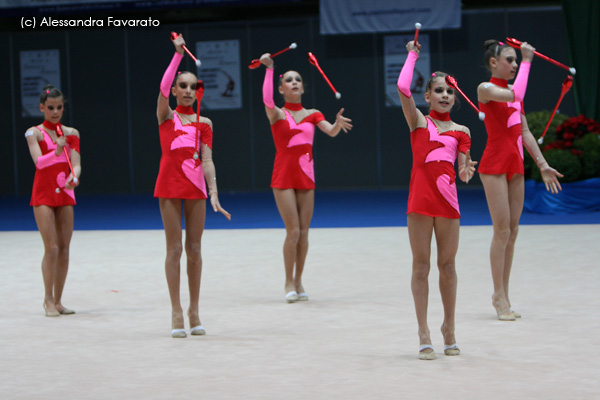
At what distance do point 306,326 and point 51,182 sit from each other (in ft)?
7.22

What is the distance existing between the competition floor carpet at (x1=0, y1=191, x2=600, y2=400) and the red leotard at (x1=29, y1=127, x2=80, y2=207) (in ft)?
2.79

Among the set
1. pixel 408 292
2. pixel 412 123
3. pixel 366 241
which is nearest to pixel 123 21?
pixel 366 241

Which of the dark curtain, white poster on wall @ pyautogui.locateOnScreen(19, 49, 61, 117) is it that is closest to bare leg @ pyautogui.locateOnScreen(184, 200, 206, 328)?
the dark curtain

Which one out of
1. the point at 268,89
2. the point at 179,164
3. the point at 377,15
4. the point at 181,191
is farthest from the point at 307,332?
the point at 377,15

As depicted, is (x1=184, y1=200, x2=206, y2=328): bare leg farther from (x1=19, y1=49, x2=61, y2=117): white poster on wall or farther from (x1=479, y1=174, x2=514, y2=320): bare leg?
(x1=19, y1=49, x2=61, y2=117): white poster on wall

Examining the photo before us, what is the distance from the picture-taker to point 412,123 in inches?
178

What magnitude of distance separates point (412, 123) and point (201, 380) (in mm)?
1820

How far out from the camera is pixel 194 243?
17.1 feet

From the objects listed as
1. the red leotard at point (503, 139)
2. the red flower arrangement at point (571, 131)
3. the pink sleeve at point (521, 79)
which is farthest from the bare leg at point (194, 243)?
the red flower arrangement at point (571, 131)

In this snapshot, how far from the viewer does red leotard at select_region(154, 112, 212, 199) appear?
16.9ft

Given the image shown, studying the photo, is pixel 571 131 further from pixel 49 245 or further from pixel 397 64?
pixel 49 245

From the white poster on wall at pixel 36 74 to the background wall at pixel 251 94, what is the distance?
0.15 metres

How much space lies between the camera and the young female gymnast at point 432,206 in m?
4.42

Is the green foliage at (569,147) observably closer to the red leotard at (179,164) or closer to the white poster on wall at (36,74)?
the red leotard at (179,164)
